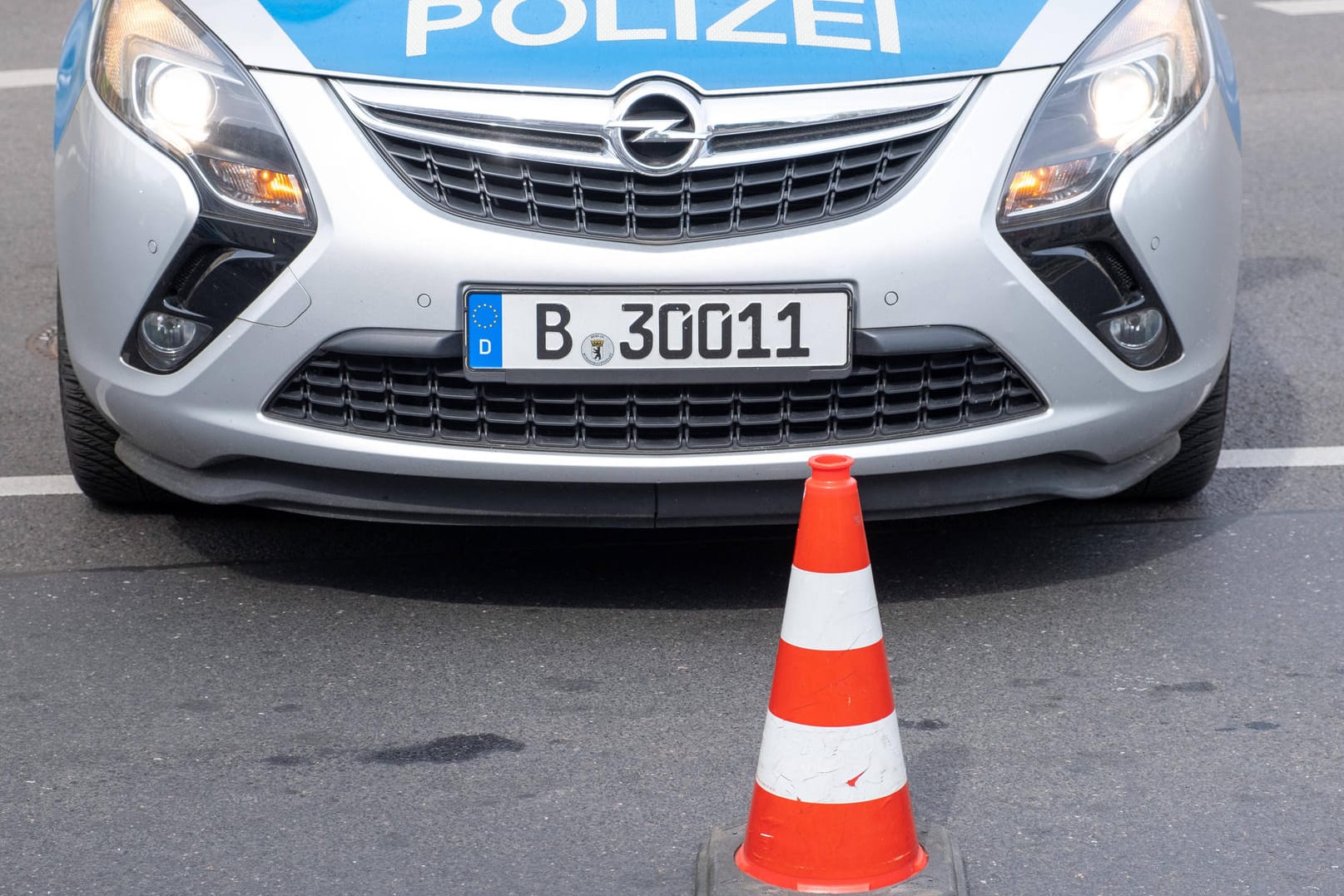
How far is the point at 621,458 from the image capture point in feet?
11.5

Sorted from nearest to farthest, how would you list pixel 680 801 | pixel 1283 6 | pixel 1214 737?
pixel 680 801, pixel 1214 737, pixel 1283 6

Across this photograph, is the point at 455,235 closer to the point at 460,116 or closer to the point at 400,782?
the point at 460,116

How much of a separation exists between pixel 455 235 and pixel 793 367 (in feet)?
2.09

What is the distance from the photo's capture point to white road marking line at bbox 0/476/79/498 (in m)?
4.56

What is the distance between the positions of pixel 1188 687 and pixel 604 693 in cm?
103

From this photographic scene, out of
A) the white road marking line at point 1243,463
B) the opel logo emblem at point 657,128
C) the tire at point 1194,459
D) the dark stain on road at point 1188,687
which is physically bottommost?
the dark stain on road at point 1188,687

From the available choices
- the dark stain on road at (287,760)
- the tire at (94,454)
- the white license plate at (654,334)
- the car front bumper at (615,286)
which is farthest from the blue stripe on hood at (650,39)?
the dark stain on road at (287,760)

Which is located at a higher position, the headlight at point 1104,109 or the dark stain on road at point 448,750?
the headlight at point 1104,109

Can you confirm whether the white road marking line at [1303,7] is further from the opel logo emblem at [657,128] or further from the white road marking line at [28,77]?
the opel logo emblem at [657,128]

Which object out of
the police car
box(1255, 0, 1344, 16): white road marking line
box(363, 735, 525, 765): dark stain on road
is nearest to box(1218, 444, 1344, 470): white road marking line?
the police car

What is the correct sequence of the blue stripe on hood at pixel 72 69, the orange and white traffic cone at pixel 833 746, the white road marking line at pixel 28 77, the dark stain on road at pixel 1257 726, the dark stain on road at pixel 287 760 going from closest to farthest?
the orange and white traffic cone at pixel 833 746
the dark stain on road at pixel 287 760
the dark stain on road at pixel 1257 726
the blue stripe on hood at pixel 72 69
the white road marking line at pixel 28 77

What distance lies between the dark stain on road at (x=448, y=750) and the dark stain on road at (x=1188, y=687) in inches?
44.6

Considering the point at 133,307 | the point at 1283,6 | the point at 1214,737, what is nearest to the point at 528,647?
the point at 133,307

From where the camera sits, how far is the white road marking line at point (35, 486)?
456 cm
